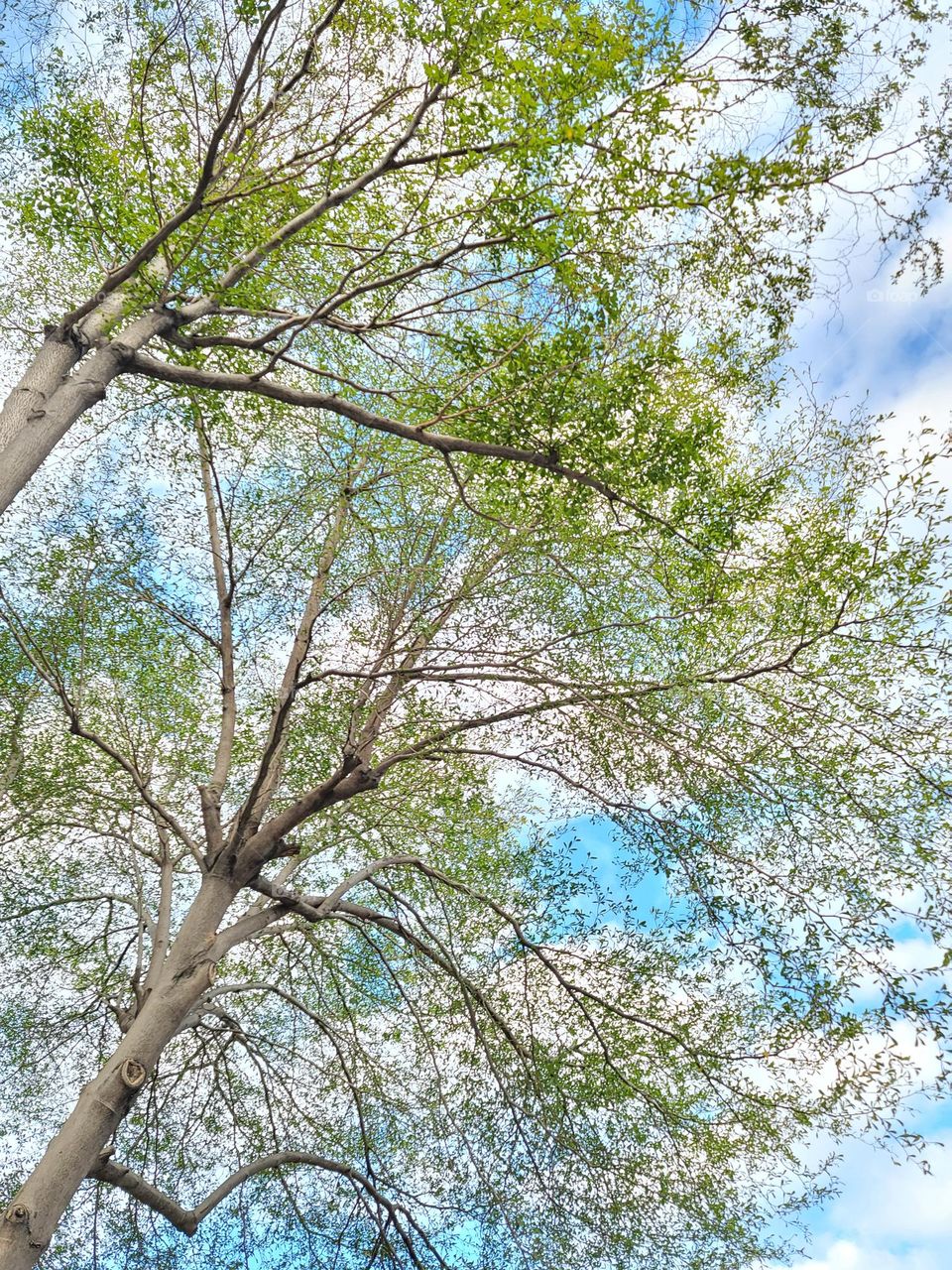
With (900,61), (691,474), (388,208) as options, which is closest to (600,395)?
(691,474)

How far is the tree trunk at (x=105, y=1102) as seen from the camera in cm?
604

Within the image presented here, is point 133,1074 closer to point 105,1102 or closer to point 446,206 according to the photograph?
point 105,1102

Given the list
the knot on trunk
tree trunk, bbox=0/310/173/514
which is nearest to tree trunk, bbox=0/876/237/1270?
the knot on trunk

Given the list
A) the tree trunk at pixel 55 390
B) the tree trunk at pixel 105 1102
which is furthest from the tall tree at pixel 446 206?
the tree trunk at pixel 105 1102

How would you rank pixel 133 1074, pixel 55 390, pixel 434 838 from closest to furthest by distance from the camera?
1. pixel 55 390
2. pixel 133 1074
3. pixel 434 838

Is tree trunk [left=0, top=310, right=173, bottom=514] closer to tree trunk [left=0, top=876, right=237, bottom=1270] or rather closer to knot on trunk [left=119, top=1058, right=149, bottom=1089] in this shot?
tree trunk [left=0, top=876, right=237, bottom=1270]

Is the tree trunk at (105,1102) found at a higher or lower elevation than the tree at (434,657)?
lower

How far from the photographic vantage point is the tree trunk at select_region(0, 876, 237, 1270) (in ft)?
19.8

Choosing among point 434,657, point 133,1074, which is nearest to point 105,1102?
point 133,1074

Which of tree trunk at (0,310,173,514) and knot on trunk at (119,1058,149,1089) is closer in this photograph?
tree trunk at (0,310,173,514)

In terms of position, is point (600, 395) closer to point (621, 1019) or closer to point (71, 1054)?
point (621, 1019)

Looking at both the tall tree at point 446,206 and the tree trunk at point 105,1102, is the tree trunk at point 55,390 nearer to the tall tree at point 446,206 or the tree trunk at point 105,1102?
the tall tree at point 446,206

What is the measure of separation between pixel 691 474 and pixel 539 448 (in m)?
1.19

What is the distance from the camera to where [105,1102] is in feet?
21.3
